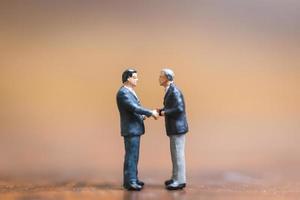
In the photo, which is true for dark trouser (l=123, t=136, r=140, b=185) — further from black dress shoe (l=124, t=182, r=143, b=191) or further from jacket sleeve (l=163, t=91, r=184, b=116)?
jacket sleeve (l=163, t=91, r=184, b=116)

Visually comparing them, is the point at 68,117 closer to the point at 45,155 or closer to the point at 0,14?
the point at 45,155

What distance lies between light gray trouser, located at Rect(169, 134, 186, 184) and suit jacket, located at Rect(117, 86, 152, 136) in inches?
4.2

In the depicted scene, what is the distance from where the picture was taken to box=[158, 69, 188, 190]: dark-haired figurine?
151 centimetres

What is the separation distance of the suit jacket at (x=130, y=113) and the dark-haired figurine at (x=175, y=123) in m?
0.06

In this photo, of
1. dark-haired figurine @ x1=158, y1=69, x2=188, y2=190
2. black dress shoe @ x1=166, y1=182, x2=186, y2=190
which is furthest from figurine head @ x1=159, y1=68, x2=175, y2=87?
black dress shoe @ x1=166, y1=182, x2=186, y2=190

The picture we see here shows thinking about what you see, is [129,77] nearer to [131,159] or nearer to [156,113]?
[156,113]

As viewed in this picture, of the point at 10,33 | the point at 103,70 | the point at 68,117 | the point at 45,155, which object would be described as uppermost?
the point at 10,33

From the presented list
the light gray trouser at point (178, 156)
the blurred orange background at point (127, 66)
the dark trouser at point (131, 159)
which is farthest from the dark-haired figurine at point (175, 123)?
the blurred orange background at point (127, 66)

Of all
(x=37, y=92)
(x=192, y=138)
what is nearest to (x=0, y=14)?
(x=37, y=92)

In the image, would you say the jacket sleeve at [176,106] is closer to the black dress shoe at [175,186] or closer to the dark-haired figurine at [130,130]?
the dark-haired figurine at [130,130]

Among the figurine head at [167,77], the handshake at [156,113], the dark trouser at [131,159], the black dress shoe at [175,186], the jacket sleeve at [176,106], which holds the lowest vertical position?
the black dress shoe at [175,186]

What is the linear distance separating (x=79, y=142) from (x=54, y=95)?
21cm

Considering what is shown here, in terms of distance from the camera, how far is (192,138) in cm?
198

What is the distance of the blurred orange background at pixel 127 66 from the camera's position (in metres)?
1.96
